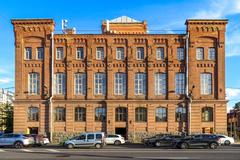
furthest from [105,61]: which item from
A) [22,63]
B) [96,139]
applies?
[96,139]

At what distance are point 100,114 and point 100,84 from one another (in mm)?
4024

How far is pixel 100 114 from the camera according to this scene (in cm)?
6969

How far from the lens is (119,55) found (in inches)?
2788

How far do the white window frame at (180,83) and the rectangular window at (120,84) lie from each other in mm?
6876

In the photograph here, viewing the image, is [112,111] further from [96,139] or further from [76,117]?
[96,139]

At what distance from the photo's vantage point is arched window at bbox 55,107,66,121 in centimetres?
6962

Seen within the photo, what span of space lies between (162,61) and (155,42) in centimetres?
272

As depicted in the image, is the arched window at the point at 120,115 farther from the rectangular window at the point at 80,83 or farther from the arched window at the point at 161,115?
the rectangular window at the point at 80,83

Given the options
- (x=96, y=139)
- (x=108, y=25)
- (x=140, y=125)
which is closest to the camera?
(x=96, y=139)

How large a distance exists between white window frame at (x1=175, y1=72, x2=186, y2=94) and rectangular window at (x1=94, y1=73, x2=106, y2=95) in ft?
31.5

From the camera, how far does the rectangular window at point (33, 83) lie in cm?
7012

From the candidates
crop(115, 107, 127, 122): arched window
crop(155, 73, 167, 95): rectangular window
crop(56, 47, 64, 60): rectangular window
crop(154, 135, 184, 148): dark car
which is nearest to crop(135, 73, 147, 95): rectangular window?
crop(155, 73, 167, 95): rectangular window

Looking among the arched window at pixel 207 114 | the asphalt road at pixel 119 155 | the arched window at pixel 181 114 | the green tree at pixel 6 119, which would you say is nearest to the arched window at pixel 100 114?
the arched window at pixel 181 114

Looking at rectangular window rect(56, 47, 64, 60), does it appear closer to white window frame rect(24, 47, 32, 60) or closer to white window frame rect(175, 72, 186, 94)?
white window frame rect(24, 47, 32, 60)
